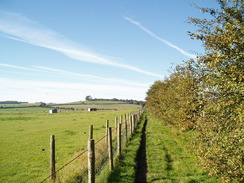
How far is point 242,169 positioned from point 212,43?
3984 mm

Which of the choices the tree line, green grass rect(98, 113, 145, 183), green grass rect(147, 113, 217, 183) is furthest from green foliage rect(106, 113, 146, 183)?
the tree line

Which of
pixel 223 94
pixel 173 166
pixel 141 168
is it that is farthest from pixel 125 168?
pixel 223 94

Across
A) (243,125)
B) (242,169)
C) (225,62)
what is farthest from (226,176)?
(225,62)

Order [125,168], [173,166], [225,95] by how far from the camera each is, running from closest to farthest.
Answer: [225,95]
[125,168]
[173,166]

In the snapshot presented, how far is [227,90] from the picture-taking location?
20.0ft

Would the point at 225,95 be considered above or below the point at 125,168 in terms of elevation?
above

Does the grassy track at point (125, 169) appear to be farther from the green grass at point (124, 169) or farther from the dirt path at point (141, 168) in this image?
the dirt path at point (141, 168)

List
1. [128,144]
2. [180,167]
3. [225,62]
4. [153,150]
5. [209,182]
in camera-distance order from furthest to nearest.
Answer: [128,144]
[153,150]
[180,167]
[209,182]
[225,62]

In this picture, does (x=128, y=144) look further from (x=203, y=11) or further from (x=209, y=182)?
(x=203, y=11)

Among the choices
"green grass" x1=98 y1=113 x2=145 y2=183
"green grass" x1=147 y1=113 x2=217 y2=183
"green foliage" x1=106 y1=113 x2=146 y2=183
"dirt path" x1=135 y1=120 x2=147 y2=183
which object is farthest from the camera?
"dirt path" x1=135 y1=120 x2=147 y2=183

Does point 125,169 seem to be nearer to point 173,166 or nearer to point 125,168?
point 125,168

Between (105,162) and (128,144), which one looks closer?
(105,162)

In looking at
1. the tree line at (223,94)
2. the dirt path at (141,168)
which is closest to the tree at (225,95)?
the tree line at (223,94)

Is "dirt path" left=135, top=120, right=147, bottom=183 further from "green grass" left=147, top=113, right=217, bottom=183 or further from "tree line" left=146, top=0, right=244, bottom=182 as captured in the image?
"tree line" left=146, top=0, right=244, bottom=182
